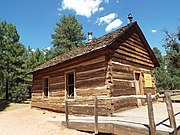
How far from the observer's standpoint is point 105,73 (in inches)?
409

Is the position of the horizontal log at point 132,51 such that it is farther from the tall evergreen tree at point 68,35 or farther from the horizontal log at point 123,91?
the tall evergreen tree at point 68,35

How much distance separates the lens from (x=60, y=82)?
14.0 meters

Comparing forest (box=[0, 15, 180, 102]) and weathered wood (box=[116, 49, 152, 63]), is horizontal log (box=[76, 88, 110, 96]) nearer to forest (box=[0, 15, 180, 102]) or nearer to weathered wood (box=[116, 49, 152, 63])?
weathered wood (box=[116, 49, 152, 63])

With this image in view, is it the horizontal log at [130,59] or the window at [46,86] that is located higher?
the horizontal log at [130,59]

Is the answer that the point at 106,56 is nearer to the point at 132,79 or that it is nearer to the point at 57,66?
the point at 132,79

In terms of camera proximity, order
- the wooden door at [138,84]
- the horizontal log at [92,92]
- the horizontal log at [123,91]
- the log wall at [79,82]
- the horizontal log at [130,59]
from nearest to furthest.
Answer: the horizontal log at [92,92]
the horizontal log at [123,91]
the log wall at [79,82]
the horizontal log at [130,59]
the wooden door at [138,84]

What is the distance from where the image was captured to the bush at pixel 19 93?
28.4 m

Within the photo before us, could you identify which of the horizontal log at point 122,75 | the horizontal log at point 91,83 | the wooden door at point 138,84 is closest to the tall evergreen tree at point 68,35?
the wooden door at point 138,84

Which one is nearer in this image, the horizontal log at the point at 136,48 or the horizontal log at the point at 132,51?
the horizontal log at the point at 132,51

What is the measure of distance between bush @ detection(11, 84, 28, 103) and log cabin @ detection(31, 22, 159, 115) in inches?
543

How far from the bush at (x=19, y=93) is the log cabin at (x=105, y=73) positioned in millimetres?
13786

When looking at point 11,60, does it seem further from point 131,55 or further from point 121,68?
point 121,68

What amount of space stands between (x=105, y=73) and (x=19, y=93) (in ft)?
72.3

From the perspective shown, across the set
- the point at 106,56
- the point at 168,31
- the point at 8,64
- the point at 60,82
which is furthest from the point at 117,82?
the point at 8,64
